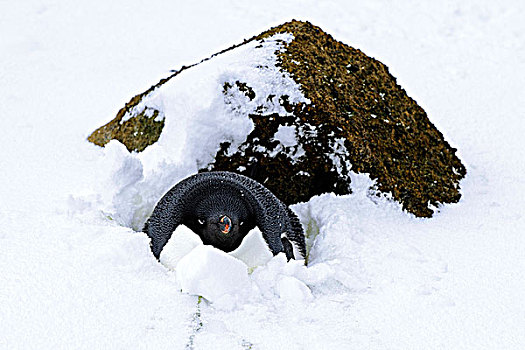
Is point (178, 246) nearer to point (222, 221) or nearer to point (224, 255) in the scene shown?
point (222, 221)

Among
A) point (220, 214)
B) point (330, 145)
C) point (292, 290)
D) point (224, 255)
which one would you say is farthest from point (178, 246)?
point (330, 145)

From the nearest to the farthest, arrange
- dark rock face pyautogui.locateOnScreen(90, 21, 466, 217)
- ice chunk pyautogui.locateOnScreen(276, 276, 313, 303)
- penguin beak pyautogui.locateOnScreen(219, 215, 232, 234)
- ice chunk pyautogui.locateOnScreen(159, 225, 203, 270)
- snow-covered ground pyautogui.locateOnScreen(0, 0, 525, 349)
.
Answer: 1. snow-covered ground pyautogui.locateOnScreen(0, 0, 525, 349)
2. ice chunk pyautogui.locateOnScreen(276, 276, 313, 303)
3. penguin beak pyautogui.locateOnScreen(219, 215, 232, 234)
4. ice chunk pyautogui.locateOnScreen(159, 225, 203, 270)
5. dark rock face pyautogui.locateOnScreen(90, 21, 466, 217)

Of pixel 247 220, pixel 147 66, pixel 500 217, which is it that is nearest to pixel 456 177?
pixel 500 217

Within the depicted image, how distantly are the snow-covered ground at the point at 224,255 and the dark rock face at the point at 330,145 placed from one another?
4.9 inches

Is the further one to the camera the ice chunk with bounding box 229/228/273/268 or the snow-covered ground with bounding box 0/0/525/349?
the ice chunk with bounding box 229/228/273/268

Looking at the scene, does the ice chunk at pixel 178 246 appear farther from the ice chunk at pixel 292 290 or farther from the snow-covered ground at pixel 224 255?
the ice chunk at pixel 292 290

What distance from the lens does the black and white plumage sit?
2.19m

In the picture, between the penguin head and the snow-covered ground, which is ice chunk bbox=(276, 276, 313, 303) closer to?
the snow-covered ground

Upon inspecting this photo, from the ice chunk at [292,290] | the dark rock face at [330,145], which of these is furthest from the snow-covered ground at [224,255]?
the dark rock face at [330,145]

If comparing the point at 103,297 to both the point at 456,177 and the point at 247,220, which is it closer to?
the point at 247,220

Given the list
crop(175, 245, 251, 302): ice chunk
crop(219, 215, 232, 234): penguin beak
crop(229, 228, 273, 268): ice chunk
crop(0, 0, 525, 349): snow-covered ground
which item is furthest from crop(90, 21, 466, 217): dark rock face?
crop(175, 245, 251, 302): ice chunk

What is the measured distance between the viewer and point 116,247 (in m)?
2.07

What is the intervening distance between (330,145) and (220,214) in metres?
0.93

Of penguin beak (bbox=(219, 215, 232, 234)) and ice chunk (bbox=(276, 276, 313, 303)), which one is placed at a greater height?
penguin beak (bbox=(219, 215, 232, 234))
